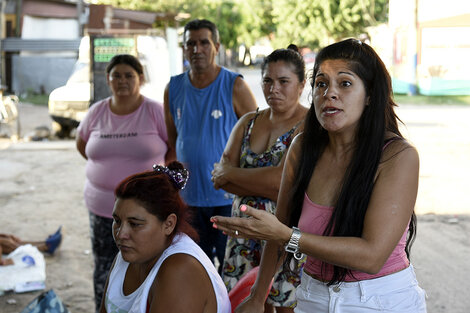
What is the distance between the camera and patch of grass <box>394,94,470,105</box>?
748 inches

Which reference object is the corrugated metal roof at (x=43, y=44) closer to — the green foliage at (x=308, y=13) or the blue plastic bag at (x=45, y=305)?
the green foliage at (x=308, y=13)

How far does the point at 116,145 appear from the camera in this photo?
12.4ft

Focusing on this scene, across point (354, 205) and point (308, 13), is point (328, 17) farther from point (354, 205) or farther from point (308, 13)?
point (354, 205)

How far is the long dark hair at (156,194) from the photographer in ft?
7.27

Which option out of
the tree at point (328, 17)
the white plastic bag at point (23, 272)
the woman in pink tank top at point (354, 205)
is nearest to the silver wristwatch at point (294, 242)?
the woman in pink tank top at point (354, 205)

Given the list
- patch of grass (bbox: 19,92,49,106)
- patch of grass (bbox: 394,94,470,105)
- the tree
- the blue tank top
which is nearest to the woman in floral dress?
the blue tank top

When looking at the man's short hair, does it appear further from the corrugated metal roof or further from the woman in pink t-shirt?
the corrugated metal roof

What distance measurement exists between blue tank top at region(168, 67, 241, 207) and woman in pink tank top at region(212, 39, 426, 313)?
1569mm

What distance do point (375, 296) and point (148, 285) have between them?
32.5 inches

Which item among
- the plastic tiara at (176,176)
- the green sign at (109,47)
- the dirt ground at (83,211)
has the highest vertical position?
the green sign at (109,47)

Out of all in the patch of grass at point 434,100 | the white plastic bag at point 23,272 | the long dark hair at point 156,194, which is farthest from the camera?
the patch of grass at point 434,100

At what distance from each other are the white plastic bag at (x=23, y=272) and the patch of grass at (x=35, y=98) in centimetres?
1725

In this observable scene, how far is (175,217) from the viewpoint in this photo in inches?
89.4

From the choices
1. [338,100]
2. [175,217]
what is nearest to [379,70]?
[338,100]
